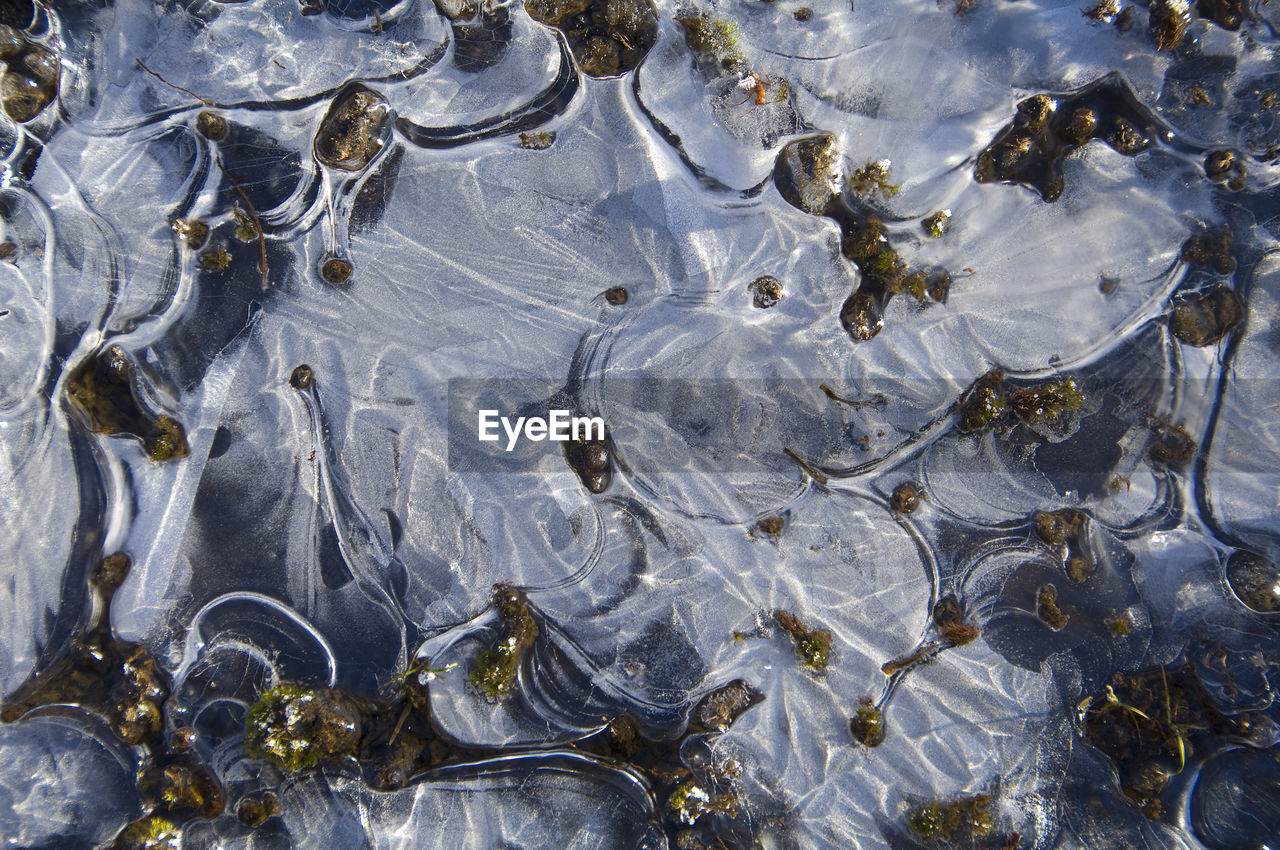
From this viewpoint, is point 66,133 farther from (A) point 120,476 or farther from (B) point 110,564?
(B) point 110,564

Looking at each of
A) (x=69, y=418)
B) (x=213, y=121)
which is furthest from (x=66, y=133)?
(x=69, y=418)

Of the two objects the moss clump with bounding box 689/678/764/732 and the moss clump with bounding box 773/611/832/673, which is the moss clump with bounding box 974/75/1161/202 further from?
the moss clump with bounding box 689/678/764/732

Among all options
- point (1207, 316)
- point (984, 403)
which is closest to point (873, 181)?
point (984, 403)

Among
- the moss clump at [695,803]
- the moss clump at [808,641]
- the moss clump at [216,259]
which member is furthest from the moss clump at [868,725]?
the moss clump at [216,259]

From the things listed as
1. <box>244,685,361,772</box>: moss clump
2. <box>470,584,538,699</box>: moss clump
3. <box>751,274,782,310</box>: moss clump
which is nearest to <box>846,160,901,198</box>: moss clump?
<box>751,274,782,310</box>: moss clump

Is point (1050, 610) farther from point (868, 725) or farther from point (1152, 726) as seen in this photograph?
point (868, 725)

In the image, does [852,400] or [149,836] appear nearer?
[149,836]

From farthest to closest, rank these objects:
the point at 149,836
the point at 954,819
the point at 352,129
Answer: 1. the point at 352,129
2. the point at 954,819
3. the point at 149,836
